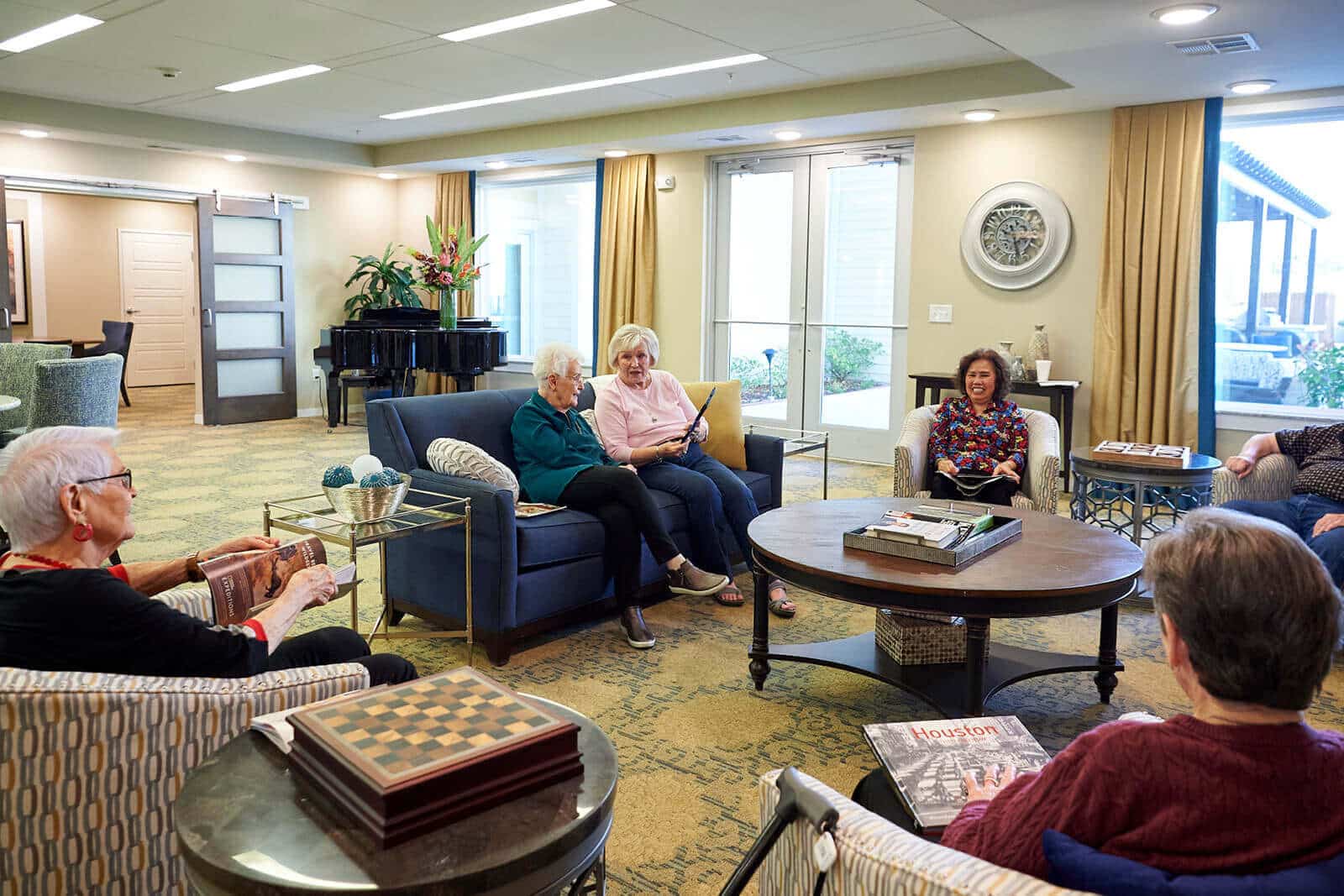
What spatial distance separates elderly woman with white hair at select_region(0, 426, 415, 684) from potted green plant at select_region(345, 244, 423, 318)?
8.06 meters

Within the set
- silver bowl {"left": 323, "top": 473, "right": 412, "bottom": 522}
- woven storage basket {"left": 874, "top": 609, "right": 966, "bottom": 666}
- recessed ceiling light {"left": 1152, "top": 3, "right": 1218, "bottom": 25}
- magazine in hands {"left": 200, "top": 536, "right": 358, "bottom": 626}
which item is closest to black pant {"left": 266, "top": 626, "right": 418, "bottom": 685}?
magazine in hands {"left": 200, "top": 536, "right": 358, "bottom": 626}

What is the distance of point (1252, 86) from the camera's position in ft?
17.6

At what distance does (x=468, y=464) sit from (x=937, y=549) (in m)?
1.62

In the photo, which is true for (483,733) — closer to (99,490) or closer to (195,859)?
(195,859)

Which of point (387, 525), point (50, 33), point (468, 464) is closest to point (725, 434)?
point (468, 464)

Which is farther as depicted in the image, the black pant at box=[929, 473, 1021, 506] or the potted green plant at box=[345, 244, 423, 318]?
the potted green plant at box=[345, 244, 423, 318]

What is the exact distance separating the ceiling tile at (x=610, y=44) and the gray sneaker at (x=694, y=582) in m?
2.73

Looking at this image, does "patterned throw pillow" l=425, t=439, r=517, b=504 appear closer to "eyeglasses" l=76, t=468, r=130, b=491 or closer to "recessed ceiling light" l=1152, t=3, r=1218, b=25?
"eyeglasses" l=76, t=468, r=130, b=491

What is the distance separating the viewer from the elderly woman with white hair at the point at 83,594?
1550 millimetres

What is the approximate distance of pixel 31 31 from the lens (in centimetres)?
549

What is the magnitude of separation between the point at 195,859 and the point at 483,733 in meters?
0.36

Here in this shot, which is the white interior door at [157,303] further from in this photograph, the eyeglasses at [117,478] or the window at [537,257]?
the eyeglasses at [117,478]

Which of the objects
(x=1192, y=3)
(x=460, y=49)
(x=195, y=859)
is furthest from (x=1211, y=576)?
(x=460, y=49)

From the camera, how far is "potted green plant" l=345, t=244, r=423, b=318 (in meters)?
9.77
